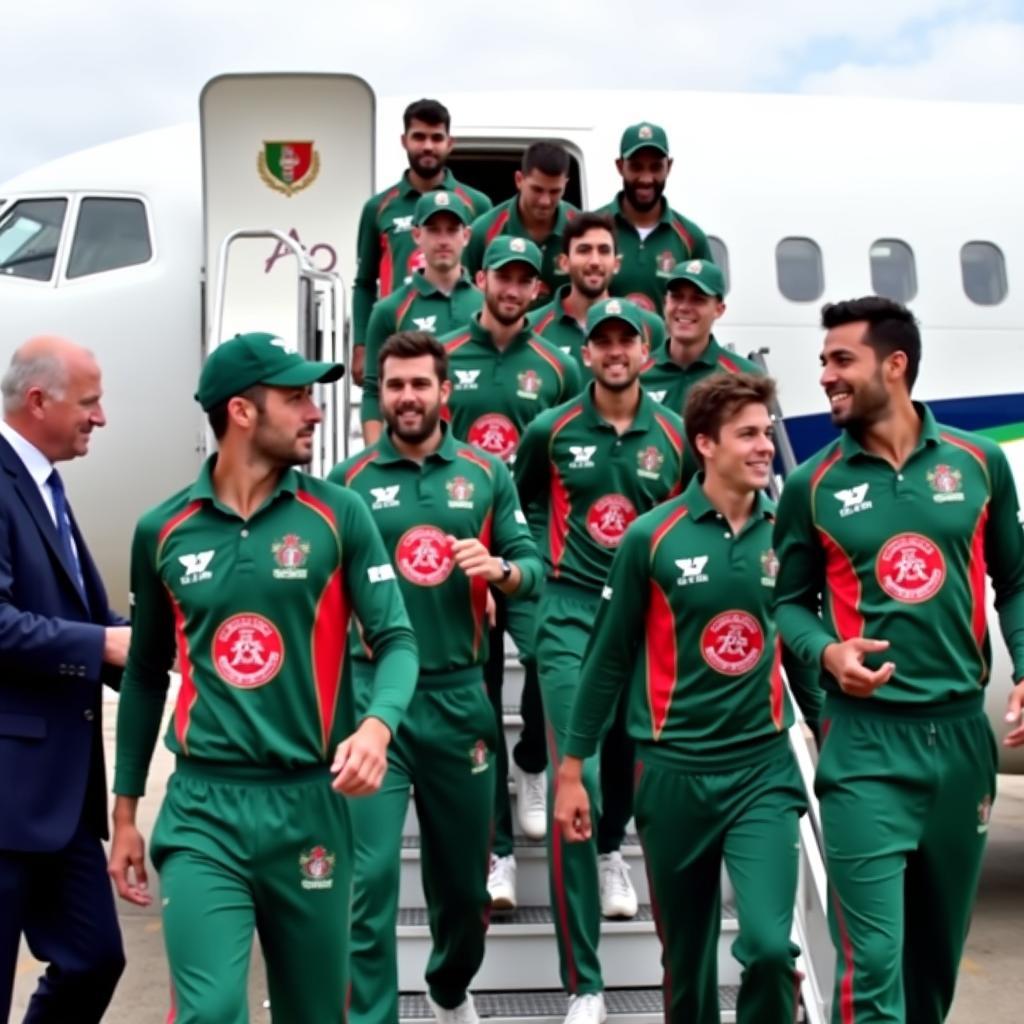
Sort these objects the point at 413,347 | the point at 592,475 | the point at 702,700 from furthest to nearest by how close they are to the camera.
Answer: the point at 592,475 → the point at 413,347 → the point at 702,700

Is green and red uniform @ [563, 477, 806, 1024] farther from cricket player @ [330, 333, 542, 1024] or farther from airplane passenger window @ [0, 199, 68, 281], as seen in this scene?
airplane passenger window @ [0, 199, 68, 281]

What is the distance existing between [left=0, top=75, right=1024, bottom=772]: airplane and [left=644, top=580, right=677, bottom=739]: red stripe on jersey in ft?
14.8

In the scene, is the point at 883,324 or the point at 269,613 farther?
the point at 883,324

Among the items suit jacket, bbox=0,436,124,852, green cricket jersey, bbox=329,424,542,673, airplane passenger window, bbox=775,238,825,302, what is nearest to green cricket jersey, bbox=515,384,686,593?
green cricket jersey, bbox=329,424,542,673

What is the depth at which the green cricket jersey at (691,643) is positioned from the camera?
5.07m

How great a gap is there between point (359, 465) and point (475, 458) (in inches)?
16.2

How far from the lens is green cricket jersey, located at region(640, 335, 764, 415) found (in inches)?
278

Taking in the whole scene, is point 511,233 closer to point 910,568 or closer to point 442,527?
point 442,527

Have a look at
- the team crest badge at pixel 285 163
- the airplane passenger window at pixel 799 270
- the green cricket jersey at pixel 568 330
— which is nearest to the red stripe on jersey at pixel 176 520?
the green cricket jersey at pixel 568 330

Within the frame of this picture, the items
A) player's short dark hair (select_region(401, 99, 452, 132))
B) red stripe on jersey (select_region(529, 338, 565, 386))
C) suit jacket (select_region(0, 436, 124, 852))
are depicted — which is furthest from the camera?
player's short dark hair (select_region(401, 99, 452, 132))

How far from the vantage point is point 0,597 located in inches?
181

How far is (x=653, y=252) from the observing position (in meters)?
8.16

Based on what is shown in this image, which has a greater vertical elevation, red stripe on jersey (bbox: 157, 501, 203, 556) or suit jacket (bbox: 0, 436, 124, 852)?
red stripe on jersey (bbox: 157, 501, 203, 556)

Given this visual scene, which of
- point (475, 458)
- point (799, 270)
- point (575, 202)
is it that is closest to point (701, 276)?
point (475, 458)
